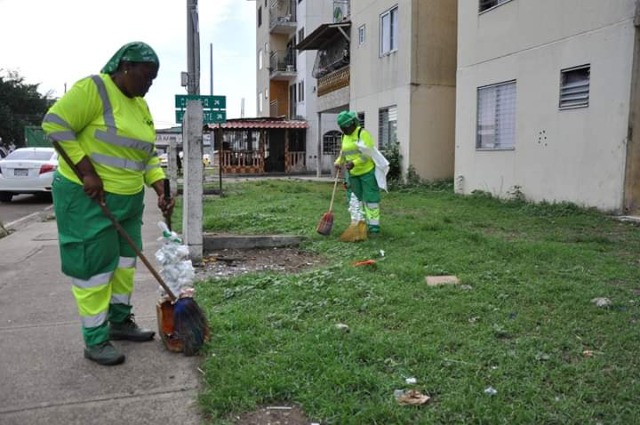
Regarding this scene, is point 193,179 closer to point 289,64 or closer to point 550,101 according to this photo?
point 550,101

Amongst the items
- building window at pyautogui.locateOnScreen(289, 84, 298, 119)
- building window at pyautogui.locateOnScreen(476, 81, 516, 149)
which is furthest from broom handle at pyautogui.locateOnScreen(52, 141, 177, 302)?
building window at pyautogui.locateOnScreen(289, 84, 298, 119)

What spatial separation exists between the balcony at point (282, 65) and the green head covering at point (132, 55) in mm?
31864

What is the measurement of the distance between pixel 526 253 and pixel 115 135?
4572mm

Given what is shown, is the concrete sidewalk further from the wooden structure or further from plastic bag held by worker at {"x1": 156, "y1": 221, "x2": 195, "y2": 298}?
the wooden structure

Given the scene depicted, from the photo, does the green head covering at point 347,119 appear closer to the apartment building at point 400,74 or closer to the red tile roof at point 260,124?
the apartment building at point 400,74

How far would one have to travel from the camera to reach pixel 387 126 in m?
18.5

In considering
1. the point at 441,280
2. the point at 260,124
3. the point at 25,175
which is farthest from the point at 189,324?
the point at 260,124

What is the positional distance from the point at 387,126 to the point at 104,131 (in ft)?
50.9

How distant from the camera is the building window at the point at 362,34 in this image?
19.8m

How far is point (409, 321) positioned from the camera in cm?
415

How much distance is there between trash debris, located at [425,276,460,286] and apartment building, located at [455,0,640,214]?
5389 millimetres

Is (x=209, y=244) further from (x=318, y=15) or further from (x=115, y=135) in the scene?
(x=318, y=15)

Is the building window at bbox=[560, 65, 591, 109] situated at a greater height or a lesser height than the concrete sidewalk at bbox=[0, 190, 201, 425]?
greater

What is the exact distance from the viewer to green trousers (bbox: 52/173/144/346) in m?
3.44
